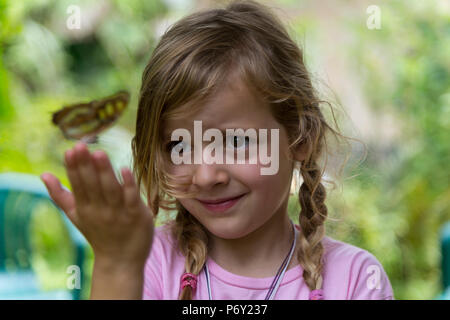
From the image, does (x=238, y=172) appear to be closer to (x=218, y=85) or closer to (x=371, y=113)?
(x=218, y=85)

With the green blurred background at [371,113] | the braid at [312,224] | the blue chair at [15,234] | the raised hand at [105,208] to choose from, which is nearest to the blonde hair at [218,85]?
the braid at [312,224]

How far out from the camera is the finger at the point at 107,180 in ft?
1.90

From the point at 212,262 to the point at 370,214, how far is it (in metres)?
1.90

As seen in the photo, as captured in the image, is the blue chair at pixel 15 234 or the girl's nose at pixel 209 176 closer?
the girl's nose at pixel 209 176

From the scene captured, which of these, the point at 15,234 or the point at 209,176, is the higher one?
the point at 209,176

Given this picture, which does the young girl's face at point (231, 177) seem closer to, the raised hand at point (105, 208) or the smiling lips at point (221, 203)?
the smiling lips at point (221, 203)

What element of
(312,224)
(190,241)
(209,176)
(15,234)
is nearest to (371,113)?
(15,234)

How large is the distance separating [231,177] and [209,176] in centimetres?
4

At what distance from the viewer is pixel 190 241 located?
3.66 feet

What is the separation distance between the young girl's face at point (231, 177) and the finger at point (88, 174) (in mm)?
344

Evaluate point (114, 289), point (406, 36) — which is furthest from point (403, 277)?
point (114, 289)

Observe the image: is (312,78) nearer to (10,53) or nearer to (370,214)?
(370,214)

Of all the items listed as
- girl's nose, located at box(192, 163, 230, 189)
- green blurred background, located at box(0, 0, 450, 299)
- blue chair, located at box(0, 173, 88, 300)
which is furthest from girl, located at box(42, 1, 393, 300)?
green blurred background, located at box(0, 0, 450, 299)

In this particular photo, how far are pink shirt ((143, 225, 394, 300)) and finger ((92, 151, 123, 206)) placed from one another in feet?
1.56
